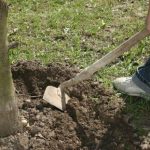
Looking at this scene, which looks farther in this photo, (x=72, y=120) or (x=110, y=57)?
(x=72, y=120)

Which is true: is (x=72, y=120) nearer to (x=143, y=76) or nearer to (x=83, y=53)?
(x=143, y=76)

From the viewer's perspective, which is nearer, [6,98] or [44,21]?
[6,98]

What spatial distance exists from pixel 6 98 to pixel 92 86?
985 mm

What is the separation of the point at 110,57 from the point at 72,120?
582 millimetres

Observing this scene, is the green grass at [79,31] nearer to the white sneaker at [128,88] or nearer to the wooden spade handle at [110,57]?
the white sneaker at [128,88]

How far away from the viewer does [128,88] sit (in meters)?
3.77

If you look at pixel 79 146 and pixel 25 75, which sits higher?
pixel 25 75

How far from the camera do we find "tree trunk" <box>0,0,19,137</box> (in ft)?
9.29

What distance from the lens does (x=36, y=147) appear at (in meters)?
3.20

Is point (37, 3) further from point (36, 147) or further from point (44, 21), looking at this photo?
point (36, 147)

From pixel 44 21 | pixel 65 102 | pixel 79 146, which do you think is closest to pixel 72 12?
pixel 44 21

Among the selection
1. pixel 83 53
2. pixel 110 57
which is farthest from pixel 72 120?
pixel 83 53

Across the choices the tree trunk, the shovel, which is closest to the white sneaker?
the shovel

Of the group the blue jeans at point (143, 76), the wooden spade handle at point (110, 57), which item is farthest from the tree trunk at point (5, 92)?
the blue jeans at point (143, 76)
